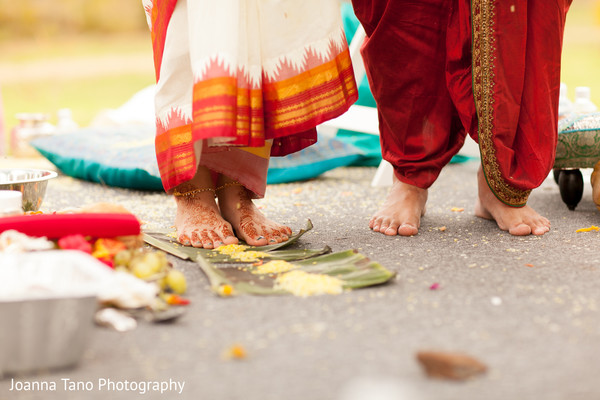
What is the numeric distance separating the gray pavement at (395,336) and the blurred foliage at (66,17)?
435 cm

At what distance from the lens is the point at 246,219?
1.57 meters

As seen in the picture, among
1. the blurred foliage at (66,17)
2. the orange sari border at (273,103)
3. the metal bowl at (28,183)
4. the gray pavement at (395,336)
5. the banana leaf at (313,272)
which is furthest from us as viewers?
the blurred foliage at (66,17)

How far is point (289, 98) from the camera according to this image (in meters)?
1.44

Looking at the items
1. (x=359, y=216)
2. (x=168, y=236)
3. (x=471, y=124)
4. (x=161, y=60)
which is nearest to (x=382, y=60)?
(x=471, y=124)

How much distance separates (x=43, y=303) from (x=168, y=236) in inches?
30.2

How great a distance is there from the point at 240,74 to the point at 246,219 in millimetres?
380

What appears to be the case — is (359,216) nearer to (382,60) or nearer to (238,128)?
(382,60)

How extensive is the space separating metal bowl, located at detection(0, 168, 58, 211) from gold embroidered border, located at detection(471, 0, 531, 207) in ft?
3.70

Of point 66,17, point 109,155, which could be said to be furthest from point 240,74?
point 66,17

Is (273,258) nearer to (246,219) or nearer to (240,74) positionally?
(246,219)

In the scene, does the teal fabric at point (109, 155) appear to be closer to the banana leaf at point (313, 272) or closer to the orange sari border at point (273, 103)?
the orange sari border at point (273, 103)

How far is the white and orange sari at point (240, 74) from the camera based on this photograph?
131 cm

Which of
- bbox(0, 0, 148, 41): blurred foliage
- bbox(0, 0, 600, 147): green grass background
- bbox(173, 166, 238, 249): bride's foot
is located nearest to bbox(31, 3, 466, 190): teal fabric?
bbox(173, 166, 238, 249): bride's foot

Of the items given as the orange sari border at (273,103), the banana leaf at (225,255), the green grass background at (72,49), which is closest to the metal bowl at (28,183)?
the banana leaf at (225,255)
